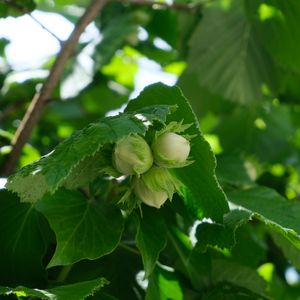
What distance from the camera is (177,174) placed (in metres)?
0.67

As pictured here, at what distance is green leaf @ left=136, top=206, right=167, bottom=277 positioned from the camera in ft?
2.08

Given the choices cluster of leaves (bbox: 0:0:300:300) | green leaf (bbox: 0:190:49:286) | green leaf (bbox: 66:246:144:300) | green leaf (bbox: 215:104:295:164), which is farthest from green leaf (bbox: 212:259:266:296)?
green leaf (bbox: 215:104:295:164)

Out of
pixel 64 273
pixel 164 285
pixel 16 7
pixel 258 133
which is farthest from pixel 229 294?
pixel 258 133

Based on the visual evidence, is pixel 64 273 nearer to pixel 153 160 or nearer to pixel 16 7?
pixel 153 160

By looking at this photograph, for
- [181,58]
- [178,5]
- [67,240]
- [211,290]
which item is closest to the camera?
[67,240]

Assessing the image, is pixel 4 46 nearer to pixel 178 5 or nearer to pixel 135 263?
pixel 178 5

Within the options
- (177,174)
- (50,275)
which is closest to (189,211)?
(177,174)

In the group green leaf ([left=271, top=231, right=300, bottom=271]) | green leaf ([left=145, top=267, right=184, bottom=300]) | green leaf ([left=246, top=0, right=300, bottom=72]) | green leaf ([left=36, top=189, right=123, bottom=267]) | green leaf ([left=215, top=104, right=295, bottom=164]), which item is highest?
green leaf ([left=246, top=0, right=300, bottom=72])

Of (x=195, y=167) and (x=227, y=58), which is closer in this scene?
(x=195, y=167)

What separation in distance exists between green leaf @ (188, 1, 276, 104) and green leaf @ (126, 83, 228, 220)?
0.54 metres

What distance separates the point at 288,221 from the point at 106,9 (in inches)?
26.9

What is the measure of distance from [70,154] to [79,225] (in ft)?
0.38

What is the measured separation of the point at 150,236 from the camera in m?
0.65

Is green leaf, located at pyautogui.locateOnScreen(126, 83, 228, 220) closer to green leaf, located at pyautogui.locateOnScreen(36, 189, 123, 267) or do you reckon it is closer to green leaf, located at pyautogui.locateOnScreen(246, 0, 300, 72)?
green leaf, located at pyautogui.locateOnScreen(36, 189, 123, 267)
